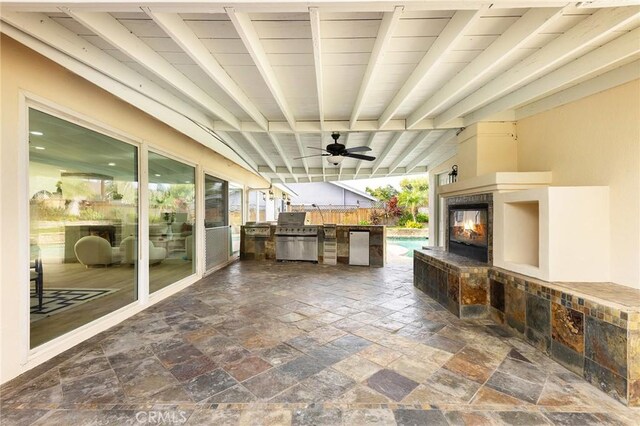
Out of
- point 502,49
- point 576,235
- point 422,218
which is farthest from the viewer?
point 422,218

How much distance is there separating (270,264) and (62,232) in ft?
14.3

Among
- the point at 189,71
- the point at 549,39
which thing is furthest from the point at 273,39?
the point at 549,39

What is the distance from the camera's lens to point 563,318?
85.3 inches

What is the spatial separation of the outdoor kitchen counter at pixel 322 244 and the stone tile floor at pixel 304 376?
3023 millimetres

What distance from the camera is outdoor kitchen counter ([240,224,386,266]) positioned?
634 centimetres

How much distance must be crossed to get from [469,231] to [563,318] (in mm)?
1764

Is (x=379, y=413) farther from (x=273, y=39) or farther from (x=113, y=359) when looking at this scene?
(x=273, y=39)

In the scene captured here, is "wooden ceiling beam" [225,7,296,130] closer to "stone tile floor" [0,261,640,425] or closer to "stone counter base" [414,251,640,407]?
"stone tile floor" [0,261,640,425]

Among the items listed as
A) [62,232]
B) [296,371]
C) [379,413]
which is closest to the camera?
[379,413]

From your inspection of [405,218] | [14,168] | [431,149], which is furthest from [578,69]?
[405,218]

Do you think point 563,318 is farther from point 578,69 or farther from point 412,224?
point 412,224

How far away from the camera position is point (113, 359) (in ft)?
7.31

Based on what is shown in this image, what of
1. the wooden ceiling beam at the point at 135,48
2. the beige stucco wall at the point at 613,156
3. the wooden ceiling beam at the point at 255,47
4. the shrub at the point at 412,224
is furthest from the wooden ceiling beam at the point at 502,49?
the shrub at the point at 412,224

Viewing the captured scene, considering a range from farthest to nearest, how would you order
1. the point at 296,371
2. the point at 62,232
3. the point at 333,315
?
the point at 333,315
the point at 62,232
the point at 296,371
